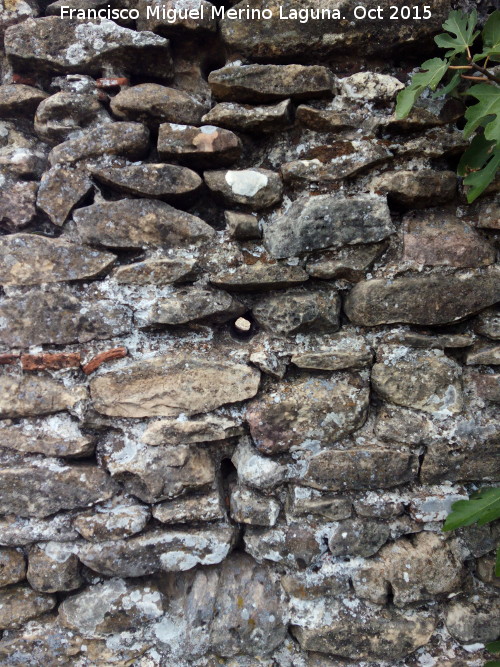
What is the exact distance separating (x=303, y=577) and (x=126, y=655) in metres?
0.56

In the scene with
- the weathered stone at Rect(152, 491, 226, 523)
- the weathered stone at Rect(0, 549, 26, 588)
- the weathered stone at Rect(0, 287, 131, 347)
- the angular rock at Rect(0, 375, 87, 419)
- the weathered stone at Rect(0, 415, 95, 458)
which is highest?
the weathered stone at Rect(0, 287, 131, 347)

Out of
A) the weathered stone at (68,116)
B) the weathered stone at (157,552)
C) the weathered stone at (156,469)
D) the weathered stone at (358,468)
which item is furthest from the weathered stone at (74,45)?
the weathered stone at (157,552)

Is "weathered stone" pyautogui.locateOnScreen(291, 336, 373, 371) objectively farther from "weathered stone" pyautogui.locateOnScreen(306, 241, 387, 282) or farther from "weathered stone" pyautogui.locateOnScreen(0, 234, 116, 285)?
"weathered stone" pyautogui.locateOnScreen(0, 234, 116, 285)

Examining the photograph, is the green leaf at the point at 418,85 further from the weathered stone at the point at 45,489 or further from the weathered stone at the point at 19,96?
the weathered stone at the point at 45,489

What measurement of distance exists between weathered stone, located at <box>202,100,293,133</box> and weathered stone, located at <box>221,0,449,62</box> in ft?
0.53

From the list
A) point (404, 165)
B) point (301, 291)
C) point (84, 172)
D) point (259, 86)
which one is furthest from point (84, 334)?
point (404, 165)

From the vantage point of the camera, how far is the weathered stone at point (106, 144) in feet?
4.18

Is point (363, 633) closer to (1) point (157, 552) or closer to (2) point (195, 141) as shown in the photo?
(1) point (157, 552)

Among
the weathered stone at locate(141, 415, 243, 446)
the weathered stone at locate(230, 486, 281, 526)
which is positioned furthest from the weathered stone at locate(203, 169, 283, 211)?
the weathered stone at locate(230, 486, 281, 526)

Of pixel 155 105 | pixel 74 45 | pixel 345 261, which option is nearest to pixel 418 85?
pixel 345 261

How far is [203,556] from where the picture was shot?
50.6 inches

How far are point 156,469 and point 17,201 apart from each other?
0.88 meters

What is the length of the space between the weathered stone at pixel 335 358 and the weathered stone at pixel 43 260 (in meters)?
0.62

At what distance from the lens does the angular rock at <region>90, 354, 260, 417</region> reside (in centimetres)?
128
